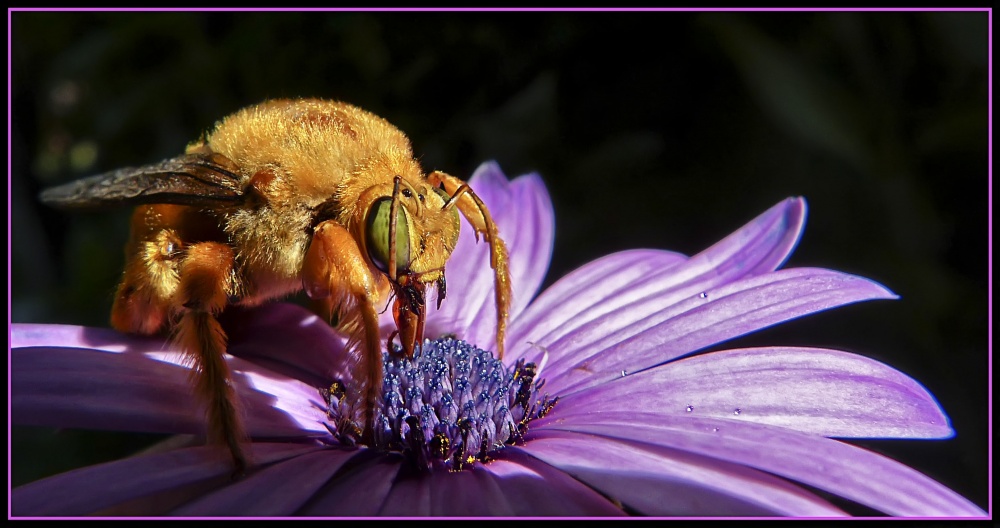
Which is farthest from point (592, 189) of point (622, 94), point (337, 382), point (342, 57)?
point (337, 382)

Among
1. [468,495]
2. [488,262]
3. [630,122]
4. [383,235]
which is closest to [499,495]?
[468,495]

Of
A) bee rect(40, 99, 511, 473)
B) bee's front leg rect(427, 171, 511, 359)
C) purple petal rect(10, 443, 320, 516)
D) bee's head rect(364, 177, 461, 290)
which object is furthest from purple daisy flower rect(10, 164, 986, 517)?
bee's head rect(364, 177, 461, 290)

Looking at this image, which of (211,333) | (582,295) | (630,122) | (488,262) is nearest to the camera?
(211,333)

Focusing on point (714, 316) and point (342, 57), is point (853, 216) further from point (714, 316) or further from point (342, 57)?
point (342, 57)

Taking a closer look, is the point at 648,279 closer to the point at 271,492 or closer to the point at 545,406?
the point at 545,406

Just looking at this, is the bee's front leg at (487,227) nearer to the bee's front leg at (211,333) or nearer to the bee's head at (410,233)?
the bee's head at (410,233)

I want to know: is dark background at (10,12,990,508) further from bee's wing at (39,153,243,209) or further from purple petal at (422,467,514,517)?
purple petal at (422,467,514,517)

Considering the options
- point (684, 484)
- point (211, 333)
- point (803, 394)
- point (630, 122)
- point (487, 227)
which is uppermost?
point (630, 122)
